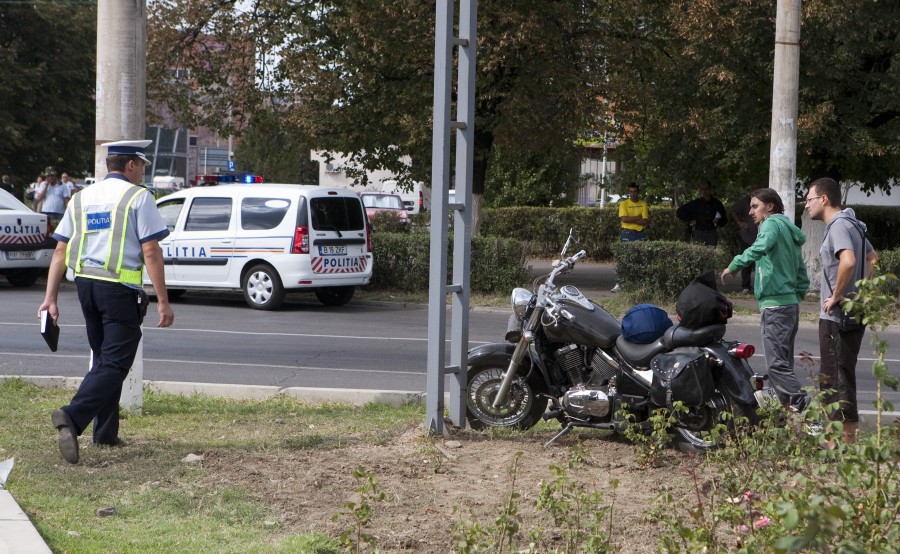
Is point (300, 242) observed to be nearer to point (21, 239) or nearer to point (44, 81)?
point (21, 239)

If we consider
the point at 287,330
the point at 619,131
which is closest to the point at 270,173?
the point at 619,131

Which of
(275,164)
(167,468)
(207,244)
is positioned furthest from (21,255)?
(275,164)

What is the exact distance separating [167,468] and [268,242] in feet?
35.3

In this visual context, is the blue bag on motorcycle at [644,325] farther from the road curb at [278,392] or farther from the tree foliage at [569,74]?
the tree foliage at [569,74]

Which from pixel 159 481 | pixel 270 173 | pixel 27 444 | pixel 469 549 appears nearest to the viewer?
pixel 469 549

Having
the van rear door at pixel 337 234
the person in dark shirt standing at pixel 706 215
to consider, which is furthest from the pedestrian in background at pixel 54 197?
the person in dark shirt standing at pixel 706 215

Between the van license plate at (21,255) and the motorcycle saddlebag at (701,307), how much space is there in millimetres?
14566

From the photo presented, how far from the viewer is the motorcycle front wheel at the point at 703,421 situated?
682 centimetres

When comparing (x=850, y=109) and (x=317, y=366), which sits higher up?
(x=850, y=109)

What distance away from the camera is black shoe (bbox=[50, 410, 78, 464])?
635 cm

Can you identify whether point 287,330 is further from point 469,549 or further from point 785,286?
point 469,549

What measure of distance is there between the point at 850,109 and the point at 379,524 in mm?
16474

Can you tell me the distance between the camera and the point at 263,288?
1691cm

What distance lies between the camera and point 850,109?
63.8 feet
